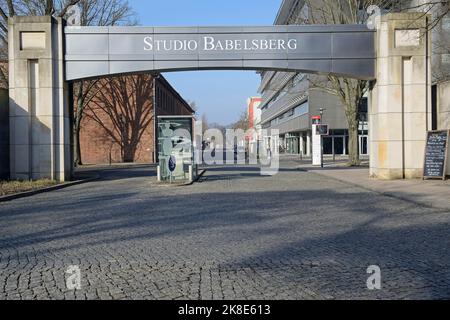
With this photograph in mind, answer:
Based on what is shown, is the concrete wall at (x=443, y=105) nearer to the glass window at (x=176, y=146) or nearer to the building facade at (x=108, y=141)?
the glass window at (x=176, y=146)

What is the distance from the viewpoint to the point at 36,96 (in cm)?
2038

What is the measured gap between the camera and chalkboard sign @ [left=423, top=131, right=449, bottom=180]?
722 inches

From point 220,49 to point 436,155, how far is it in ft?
30.8

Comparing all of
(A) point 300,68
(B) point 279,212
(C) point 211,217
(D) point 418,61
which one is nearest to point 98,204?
(C) point 211,217

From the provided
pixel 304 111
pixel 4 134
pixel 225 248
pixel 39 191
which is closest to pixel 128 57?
pixel 4 134

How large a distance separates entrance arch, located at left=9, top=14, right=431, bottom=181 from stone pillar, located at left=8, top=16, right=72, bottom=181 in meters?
0.04

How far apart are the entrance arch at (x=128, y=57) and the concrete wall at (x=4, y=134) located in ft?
1.68

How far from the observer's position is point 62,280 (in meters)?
5.73

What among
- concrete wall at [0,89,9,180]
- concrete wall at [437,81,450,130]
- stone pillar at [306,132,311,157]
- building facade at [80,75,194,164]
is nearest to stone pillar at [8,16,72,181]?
concrete wall at [0,89,9,180]

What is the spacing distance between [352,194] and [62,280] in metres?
11.6

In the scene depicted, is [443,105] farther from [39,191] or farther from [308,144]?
[308,144]

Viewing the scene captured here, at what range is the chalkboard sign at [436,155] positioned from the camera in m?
18.3

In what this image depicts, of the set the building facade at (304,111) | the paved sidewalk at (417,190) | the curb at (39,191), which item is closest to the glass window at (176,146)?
the curb at (39,191)
